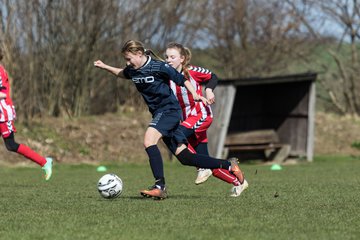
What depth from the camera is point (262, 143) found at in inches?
757

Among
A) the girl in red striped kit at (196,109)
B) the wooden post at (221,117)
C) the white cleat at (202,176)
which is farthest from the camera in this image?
the wooden post at (221,117)

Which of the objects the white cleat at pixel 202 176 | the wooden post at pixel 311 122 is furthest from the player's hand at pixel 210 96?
the wooden post at pixel 311 122

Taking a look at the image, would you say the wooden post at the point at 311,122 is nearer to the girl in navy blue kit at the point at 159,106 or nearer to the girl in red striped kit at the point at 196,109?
the girl in red striped kit at the point at 196,109

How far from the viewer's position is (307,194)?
8.30 m

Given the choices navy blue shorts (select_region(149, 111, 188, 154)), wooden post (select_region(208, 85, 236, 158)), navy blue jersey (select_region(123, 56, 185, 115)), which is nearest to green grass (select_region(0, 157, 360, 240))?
navy blue shorts (select_region(149, 111, 188, 154))

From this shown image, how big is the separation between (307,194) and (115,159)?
11.1 m

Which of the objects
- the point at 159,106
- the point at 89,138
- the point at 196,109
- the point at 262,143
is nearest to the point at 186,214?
the point at 159,106

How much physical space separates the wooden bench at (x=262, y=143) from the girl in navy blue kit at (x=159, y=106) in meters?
11.1

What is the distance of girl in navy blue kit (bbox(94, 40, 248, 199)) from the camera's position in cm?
752

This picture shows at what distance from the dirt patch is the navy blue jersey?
969 cm

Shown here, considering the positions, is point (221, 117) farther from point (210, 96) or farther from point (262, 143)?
point (210, 96)

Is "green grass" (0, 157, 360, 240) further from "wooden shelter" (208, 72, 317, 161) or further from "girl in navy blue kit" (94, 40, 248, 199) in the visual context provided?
"wooden shelter" (208, 72, 317, 161)

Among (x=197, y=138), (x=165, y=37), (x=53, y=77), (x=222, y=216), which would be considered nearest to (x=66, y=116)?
(x=53, y=77)

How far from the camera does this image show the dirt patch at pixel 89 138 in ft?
58.7
